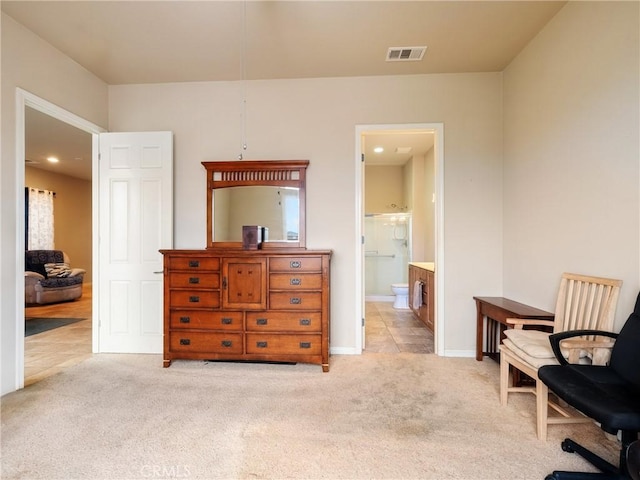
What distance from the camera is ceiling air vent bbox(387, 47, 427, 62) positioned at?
261 cm

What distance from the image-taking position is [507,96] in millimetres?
2912

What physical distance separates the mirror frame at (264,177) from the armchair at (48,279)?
4.48 m

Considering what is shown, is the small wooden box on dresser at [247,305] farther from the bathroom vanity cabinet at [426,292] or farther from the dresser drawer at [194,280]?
the bathroom vanity cabinet at [426,292]

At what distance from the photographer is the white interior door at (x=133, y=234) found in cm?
307

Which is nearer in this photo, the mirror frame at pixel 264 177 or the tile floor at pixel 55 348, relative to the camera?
the tile floor at pixel 55 348

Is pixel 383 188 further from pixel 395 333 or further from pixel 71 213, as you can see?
pixel 71 213

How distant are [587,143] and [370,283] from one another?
455 centimetres

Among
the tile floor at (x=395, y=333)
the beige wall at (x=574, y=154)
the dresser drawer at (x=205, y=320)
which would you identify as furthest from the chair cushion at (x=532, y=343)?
the dresser drawer at (x=205, y=320)

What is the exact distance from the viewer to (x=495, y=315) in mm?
2582

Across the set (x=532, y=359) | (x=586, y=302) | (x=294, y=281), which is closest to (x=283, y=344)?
(x=294, y=281)

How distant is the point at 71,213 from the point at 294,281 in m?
7.98

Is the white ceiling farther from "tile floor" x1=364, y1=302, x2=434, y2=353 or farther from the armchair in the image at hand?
the armchair

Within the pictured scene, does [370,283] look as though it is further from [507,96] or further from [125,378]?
[125,378]

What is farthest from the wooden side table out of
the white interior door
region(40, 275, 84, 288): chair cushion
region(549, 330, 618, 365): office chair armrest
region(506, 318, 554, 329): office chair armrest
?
region(40, 275, 84, 288): chair cushion
